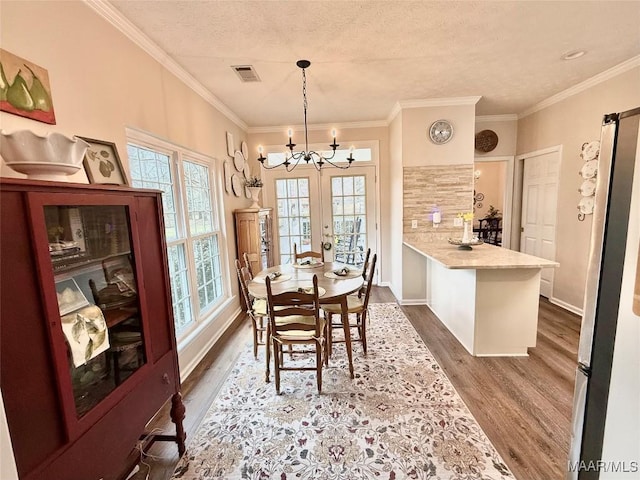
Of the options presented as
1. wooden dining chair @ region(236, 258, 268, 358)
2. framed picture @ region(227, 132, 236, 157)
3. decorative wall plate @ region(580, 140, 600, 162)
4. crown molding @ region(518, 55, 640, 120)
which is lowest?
wooden dining chair @ region(236, 258, 268, 358)

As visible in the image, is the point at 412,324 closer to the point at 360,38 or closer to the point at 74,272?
the point at 360,38

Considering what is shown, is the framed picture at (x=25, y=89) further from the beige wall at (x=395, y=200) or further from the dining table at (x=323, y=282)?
the beige wall at (x=395, y=200)

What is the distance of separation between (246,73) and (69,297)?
2.41 m

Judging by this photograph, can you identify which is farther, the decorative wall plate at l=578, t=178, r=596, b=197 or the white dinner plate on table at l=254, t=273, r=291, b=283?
the decorative wall plate at l=578, t=178, r=596, b=197

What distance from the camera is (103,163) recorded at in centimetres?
169

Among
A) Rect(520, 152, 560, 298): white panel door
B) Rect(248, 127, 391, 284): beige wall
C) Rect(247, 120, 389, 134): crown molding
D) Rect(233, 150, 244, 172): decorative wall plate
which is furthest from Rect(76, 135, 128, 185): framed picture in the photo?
Rect(520, 152, 560, 298): white panel door

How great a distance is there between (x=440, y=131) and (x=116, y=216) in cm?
368

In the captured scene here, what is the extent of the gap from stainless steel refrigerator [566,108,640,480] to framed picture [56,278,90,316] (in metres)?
1.93

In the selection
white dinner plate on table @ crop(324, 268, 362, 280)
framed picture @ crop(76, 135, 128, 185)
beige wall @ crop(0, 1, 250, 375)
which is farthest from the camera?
white dinner plate on table @ crop(324, 268, 362, 280)

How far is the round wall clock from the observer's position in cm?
371

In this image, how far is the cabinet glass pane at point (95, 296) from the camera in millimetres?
1089

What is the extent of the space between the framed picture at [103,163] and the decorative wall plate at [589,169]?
14.9 feet

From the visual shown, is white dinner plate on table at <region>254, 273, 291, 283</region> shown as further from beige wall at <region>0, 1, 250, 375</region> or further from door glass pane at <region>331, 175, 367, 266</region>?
door glass pane at <region>331, 175, 367, 266</region>

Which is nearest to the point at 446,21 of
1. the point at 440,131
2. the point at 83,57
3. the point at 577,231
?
the point at 440,131
